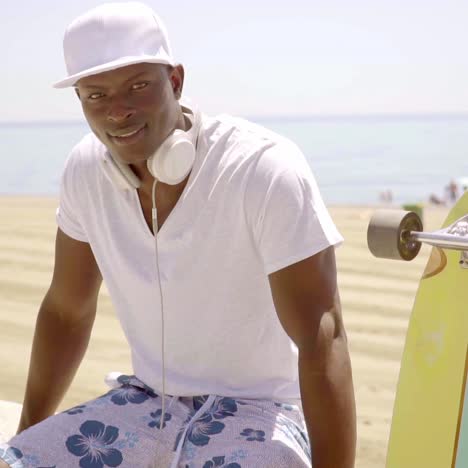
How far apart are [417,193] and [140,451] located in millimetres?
27774

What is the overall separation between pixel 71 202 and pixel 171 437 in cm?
66

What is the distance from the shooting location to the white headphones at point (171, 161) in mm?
2127

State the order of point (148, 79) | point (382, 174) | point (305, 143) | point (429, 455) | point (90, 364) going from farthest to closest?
point (305, 143)
point (382, 174)
point (90, 364)
point (148, 79)
point (429, 455)

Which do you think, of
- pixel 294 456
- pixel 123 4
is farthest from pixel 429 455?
pixel 123 4

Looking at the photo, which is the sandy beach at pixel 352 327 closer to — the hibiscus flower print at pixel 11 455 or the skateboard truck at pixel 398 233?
the hibiscus flower print at pixel 11 455

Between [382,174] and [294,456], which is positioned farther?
[382,174]

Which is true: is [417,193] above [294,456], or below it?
below

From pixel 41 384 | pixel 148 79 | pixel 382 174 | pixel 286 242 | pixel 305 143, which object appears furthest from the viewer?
pixel 305 143

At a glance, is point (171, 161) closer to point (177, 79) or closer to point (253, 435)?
point (177, 79)

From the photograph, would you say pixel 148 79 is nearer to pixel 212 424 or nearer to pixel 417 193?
pixel 212 424

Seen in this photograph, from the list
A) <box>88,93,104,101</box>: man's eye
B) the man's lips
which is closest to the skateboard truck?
the man's lips

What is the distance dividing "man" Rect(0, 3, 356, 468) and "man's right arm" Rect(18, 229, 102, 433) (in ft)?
0.63

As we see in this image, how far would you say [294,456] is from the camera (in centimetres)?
210

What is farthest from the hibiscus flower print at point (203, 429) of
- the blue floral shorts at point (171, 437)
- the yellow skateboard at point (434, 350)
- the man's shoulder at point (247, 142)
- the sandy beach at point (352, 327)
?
the sandy beach at point (352, 327)
